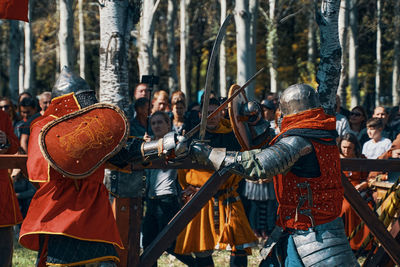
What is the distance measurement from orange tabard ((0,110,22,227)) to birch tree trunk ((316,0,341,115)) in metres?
3.06

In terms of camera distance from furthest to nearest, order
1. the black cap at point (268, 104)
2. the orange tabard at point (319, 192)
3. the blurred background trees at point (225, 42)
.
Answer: the blurred background trees at point (225, 42) → the black cap at point (268, 104) → the orange tabard at point (319, 192)

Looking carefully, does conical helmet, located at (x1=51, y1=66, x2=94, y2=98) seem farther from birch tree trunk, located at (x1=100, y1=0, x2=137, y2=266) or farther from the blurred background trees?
the blurred background trees

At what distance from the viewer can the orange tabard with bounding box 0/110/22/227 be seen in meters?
4.28

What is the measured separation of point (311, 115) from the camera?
3.40 m

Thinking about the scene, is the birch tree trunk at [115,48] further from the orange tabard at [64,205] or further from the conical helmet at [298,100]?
the conical helmet at [298,100]

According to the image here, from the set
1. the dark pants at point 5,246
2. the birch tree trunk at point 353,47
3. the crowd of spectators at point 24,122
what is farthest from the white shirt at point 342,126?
the birch tree trunk at point 353,47

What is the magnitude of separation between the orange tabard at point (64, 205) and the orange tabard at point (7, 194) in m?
1.01

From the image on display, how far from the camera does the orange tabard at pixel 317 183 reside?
133 inches

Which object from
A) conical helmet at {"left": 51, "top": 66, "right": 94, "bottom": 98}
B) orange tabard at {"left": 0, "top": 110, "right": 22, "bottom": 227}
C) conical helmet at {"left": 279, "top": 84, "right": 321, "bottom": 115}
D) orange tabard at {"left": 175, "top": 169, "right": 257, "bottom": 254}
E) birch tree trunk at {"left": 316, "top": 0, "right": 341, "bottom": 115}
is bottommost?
orange tabard at {"left": 175, "top": 169, "right": 257, "bottom": 254}

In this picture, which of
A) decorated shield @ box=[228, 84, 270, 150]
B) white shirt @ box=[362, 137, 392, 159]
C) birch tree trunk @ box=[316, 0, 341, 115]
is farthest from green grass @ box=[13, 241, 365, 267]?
decorated shield @ box=[228, 84, 270, 150]

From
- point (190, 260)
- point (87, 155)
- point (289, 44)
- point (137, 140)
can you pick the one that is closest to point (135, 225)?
point (137, 140)

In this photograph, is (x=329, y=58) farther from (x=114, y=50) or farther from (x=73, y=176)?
(x=73, y=176)

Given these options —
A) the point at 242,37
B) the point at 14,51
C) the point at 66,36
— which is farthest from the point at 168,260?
the point at 14,51

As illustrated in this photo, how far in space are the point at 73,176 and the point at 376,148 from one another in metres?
4.66
